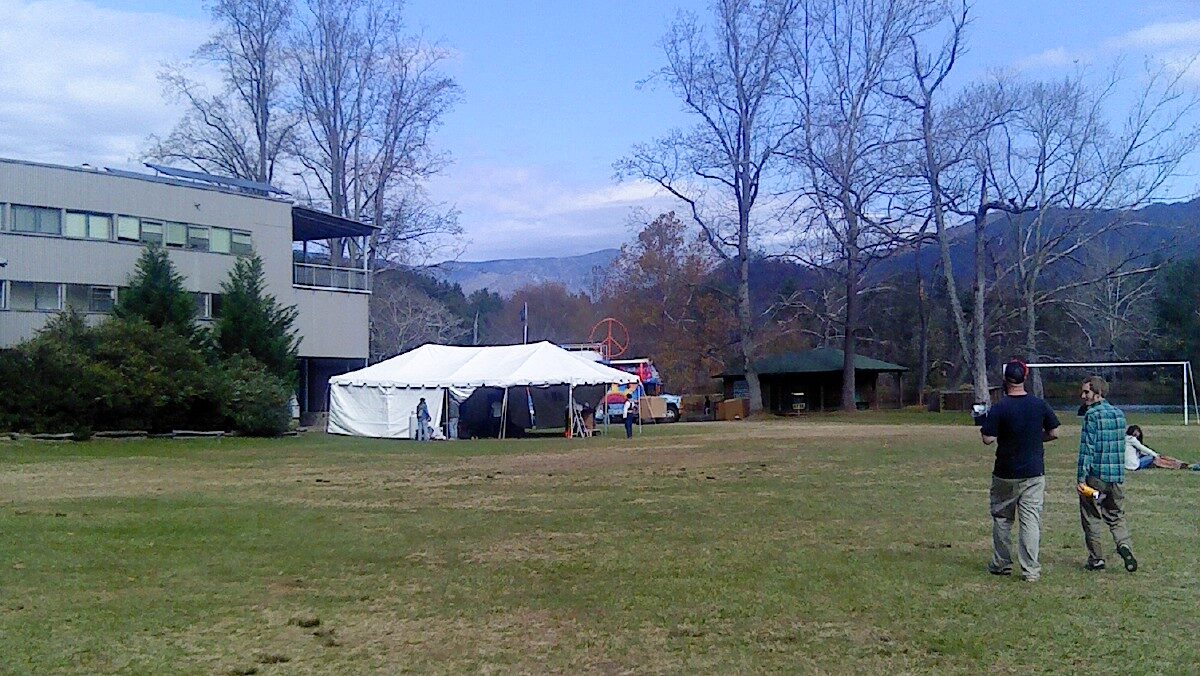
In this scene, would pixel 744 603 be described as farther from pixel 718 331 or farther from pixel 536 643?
pixel 718 331

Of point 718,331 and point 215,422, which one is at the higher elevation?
point 718,331

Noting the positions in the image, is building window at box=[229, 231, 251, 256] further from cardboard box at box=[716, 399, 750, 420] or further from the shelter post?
cardboard box at box=[716, 399, 750, 420]

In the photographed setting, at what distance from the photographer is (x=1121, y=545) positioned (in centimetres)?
899

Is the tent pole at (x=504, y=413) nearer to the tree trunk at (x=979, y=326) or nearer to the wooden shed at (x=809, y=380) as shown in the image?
the tree trunk at (x=979, y=326)

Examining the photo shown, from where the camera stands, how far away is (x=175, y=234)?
39.7 meters

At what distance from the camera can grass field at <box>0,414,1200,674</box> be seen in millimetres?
6488

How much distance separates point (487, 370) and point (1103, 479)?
2661 centimetres

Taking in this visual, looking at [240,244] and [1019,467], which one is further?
[240,244]

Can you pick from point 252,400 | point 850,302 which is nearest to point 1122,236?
point 850,302

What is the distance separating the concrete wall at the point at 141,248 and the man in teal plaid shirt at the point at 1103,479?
32048 millimetres

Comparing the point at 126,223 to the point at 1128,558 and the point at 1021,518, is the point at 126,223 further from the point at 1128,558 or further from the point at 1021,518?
the point at 1128,558

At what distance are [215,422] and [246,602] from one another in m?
26.8

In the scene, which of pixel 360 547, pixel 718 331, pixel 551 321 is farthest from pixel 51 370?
pixel 551 321

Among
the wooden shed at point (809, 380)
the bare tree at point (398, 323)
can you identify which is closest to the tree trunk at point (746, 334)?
the wooden shed at point (809, 380)
